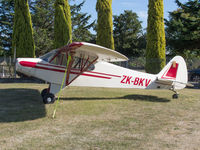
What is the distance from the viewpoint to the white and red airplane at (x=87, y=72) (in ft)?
25.8

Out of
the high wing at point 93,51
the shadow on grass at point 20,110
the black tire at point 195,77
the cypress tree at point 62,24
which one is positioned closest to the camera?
the shadow on grass at point 20,110

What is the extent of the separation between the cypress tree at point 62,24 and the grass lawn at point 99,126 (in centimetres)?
1245

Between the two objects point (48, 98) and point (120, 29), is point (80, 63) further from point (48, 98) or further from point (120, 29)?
point (120, 29)

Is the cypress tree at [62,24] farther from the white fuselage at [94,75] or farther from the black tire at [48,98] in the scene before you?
the black tire at [48,98]

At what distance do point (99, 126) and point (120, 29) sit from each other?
1619 inches

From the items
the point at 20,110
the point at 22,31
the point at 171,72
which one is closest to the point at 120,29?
the point at 22,31

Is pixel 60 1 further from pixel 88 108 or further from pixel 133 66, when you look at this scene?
pixel 88 108

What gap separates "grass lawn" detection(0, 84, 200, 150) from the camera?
12.8ft

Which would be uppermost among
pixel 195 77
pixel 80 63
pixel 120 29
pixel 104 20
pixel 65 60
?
pixel 120 29

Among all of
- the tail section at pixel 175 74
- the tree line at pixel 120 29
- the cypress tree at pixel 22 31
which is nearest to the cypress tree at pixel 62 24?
the tree line at pixel 120 29

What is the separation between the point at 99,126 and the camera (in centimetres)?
505

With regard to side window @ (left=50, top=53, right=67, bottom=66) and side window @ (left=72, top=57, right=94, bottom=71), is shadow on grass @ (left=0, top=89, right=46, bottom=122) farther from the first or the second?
side window @ (left=72, top=57, right=94, bottom=71)

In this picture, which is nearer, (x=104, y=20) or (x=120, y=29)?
(x=104, y=20)

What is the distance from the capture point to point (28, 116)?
5.76 m
